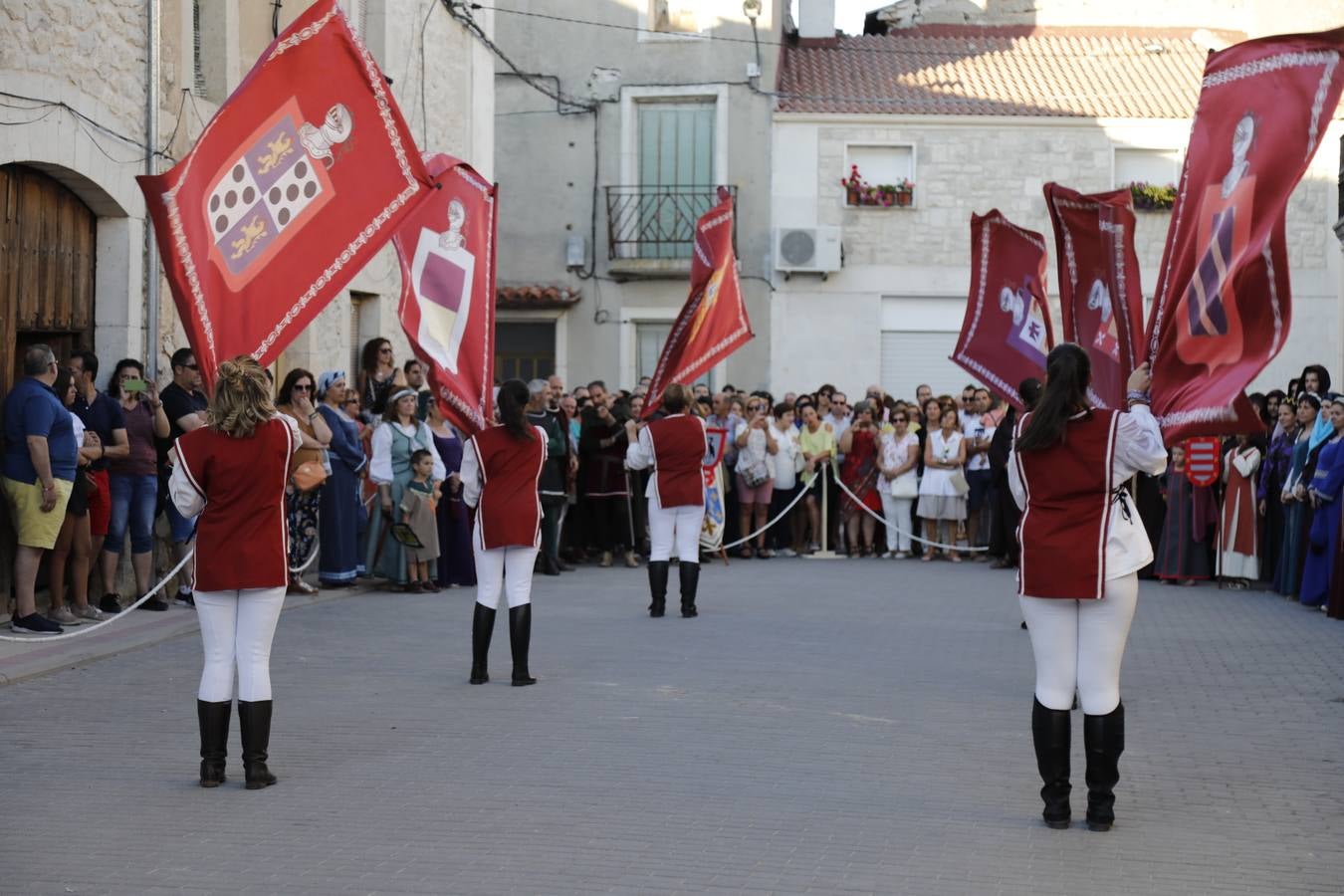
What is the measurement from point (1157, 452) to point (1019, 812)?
61.7 inches

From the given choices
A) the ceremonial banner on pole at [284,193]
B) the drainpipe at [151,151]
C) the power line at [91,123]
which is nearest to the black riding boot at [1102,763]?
the ceremonial banner on pole at [284,193]

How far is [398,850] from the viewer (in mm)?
6355

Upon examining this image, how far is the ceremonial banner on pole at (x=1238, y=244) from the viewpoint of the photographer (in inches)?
295

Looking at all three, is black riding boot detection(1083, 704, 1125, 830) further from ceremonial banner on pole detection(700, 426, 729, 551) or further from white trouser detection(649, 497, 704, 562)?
ceremonial banner on pole detection(700, 426, 729, 551)

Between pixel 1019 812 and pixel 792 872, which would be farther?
pixel 1019 812

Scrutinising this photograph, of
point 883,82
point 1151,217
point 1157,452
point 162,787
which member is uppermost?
point 883,82

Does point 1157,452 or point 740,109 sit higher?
point 740,109

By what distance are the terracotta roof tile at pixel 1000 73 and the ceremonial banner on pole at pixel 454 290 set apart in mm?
20716

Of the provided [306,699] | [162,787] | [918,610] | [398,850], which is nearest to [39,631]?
[306,699]

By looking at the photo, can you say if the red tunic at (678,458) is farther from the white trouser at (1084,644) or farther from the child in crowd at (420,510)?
the white trouser at (1084,644)

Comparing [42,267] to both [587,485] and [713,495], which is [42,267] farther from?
[713,495]

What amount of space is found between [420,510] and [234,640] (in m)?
8.16

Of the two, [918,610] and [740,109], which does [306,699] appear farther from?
[740,109]

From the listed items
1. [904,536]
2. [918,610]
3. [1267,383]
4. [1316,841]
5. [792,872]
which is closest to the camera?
[792,872]
